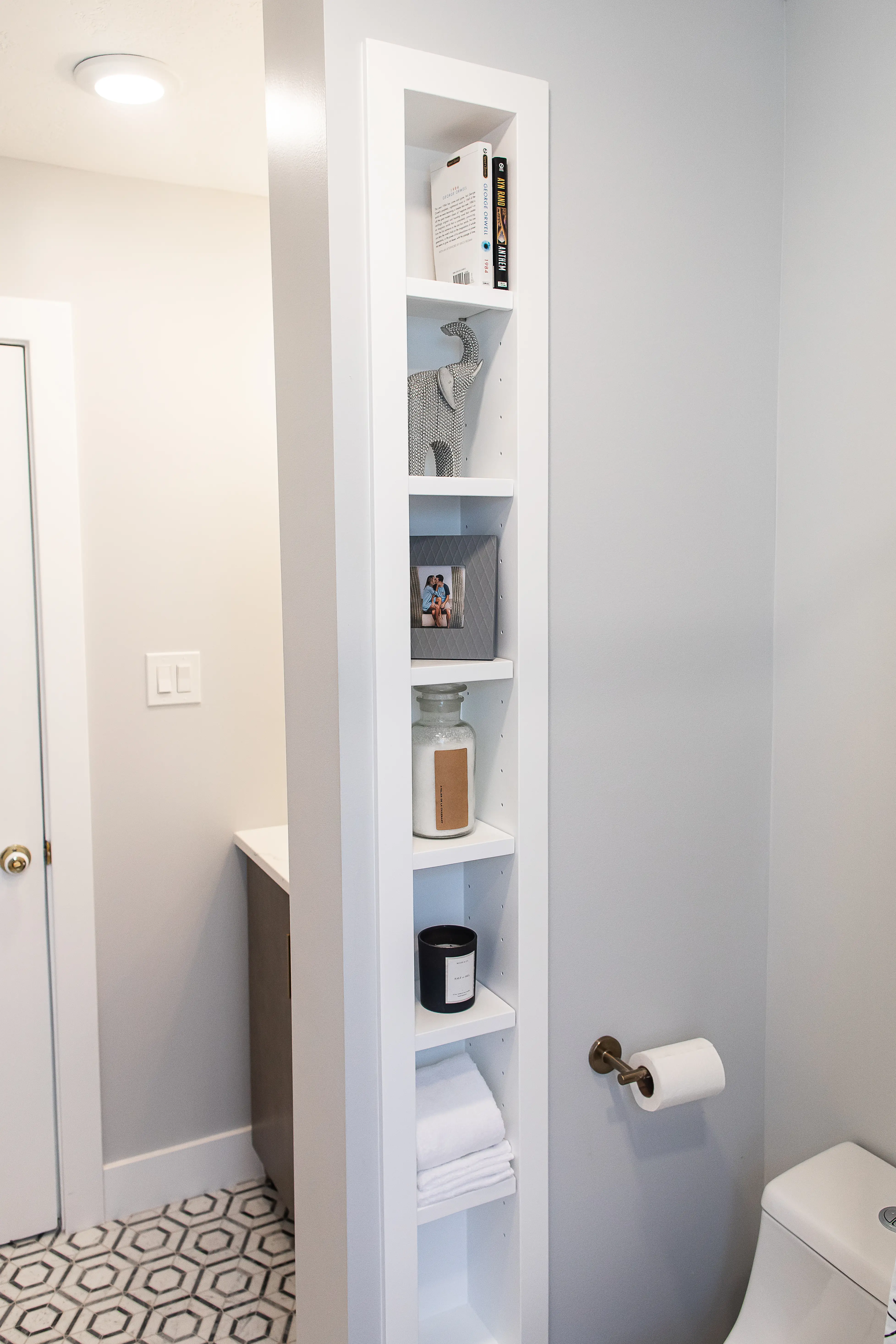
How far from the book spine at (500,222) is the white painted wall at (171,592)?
122cm

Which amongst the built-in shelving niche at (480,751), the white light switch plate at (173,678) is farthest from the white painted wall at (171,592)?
the built-in shelving niche at (480,751)

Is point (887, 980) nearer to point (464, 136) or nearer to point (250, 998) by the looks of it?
point (464, 136)

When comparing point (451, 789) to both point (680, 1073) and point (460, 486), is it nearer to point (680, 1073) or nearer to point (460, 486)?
point (460, 486)

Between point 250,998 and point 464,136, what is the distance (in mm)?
1928

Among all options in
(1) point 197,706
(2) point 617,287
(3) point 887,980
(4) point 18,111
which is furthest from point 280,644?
(3) point 887,980

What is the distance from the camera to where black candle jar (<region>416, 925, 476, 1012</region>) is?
3.80 ft

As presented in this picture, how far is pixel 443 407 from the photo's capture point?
1.16 meters

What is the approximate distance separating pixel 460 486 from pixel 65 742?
1347 millimetres

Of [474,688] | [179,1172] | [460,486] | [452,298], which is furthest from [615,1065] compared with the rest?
[179,1172]

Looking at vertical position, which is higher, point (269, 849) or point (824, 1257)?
point (269, 849)

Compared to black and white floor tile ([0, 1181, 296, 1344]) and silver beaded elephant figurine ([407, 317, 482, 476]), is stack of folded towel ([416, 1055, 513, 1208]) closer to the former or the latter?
silver beaded elephant figurine ([407, 317, 482, 476])

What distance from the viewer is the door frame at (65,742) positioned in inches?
79.4

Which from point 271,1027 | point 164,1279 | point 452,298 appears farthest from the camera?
point 271,1027

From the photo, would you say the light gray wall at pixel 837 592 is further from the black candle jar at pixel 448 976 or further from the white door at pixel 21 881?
the white door at pixel 21 881
